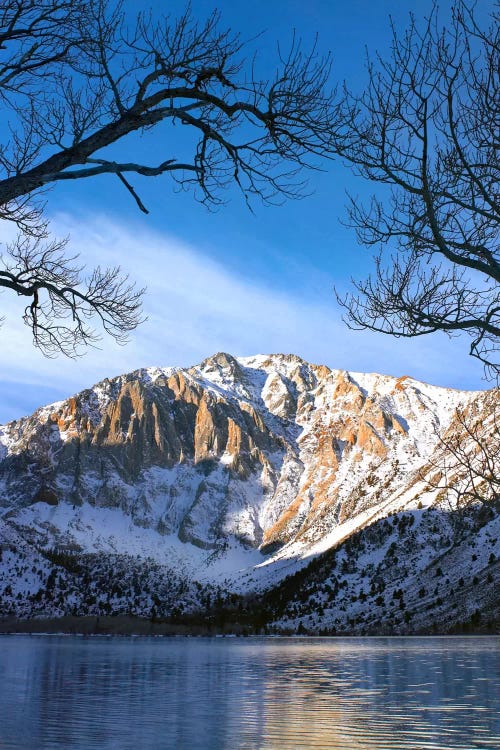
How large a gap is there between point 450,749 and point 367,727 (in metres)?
2.10

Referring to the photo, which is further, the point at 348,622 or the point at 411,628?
the point at 348,622

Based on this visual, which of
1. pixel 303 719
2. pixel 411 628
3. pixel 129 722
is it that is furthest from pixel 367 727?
pixel 411 628

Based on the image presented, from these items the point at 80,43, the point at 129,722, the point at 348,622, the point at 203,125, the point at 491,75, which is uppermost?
the point at 491,75

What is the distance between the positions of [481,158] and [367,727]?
1013 centimetres

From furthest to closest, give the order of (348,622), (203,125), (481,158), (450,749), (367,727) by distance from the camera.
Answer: (348,622)
(481,158)
(203,125)
(367,727)
(450,749)

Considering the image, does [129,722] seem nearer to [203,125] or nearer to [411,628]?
[203,125]

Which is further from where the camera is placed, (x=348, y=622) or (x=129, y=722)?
(x=348, y=622)

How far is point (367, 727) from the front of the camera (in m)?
10.1

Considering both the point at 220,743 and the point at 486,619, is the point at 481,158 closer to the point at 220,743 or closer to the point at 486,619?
the point at 220,743

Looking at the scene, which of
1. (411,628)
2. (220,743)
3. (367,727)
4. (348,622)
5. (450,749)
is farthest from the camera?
(348,622)

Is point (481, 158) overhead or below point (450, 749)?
overhead

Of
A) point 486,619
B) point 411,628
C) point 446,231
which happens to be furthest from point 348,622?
point 446,231

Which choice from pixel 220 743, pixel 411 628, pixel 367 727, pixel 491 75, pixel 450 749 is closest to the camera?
pixel 450 749

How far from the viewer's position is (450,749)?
826 cm
